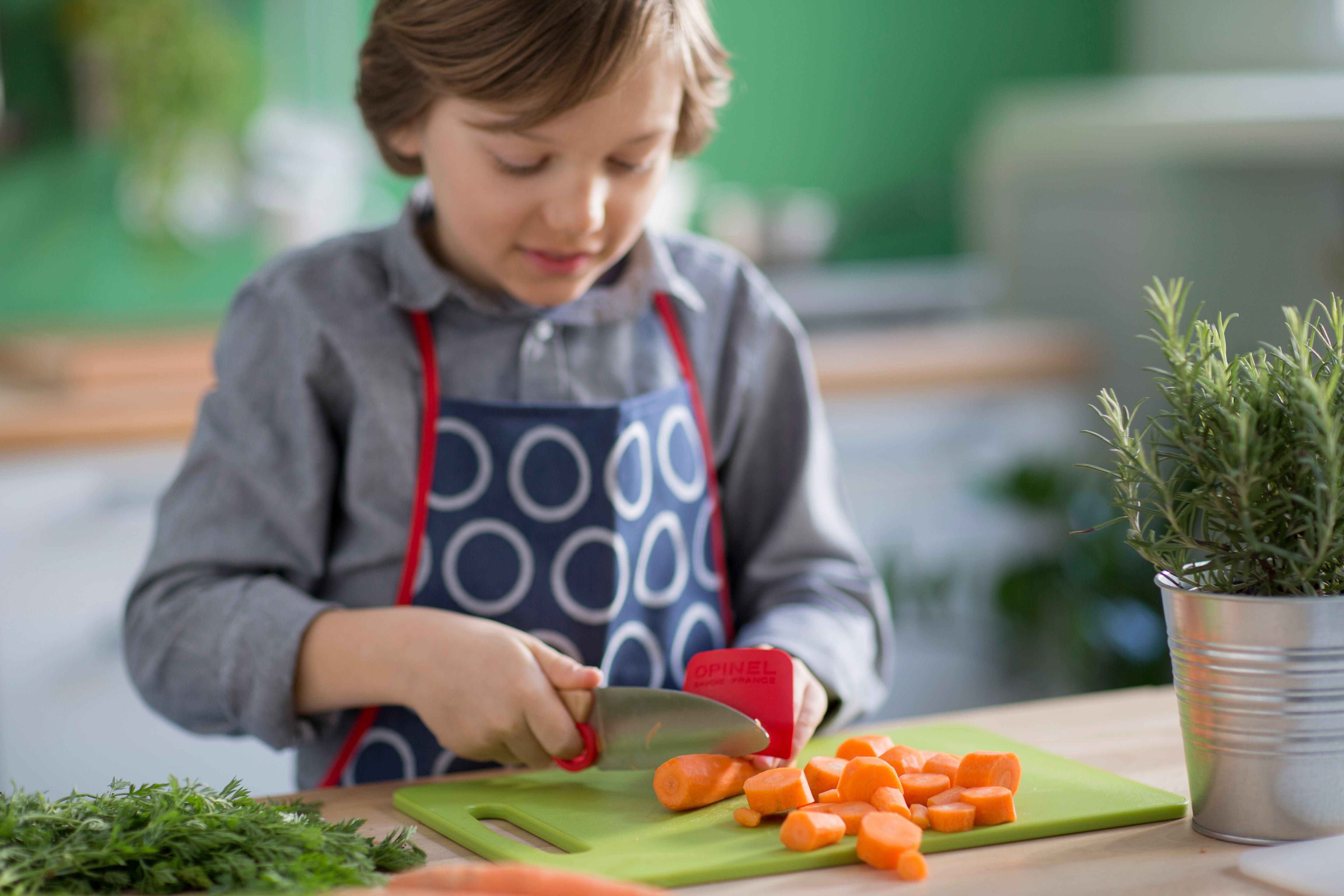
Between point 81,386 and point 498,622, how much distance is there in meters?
1.17

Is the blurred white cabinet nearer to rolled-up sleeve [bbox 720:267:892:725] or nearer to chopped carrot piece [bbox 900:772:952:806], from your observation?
rolled-up sleeve [bbox 720:267:892:725]

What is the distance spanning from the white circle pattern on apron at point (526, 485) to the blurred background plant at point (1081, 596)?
1334 mm

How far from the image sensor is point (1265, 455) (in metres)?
0.66

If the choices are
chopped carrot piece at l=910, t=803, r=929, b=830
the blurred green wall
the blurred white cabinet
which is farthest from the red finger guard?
the blurred green wall

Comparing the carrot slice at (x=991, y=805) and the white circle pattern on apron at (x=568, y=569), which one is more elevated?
the white circle pattern on apron at (x=568, y=569)

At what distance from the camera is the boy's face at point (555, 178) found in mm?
902

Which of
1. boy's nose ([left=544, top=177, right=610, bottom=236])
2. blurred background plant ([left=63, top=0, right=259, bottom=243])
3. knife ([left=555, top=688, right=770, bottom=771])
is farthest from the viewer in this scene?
blurred background plant ([left=63, top=0, right=259, bottom=243])

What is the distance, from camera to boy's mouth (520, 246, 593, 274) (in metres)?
0.97

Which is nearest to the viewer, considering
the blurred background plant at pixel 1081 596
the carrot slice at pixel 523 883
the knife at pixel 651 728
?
the carrot slice at pixel 523 883

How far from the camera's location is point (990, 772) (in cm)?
76

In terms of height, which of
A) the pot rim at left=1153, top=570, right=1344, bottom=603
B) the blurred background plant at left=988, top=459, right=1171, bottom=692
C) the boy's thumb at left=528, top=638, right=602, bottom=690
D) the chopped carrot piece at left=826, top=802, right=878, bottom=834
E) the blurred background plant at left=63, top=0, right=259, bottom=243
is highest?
the blurred background plant at left=63, top=0, right=259, bottom=243

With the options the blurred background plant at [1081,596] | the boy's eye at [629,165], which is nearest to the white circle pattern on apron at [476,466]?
the boy's eye at [629,165]

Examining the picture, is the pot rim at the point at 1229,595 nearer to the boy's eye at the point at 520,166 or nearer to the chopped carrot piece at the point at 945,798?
the chopped carrot piece at the point at 945,798

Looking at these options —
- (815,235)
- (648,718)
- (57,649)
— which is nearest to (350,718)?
(648,718)
